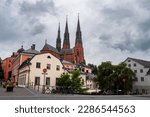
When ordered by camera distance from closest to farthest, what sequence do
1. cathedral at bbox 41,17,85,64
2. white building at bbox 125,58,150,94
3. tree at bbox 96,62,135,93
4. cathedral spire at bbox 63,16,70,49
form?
tree at bbox 96,62,135,93 → white building at bbox 125,58,150,94 → cathedral at bbox 41,17,85,64 → cathedral spire at bbox 63,16,70,49

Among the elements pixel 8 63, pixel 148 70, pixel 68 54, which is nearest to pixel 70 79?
pixel 148 70

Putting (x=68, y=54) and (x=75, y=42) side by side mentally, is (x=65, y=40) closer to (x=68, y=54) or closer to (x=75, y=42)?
(x=75, y=42)

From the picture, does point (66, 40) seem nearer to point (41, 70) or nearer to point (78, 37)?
point (78, 37)

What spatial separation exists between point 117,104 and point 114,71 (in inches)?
2028

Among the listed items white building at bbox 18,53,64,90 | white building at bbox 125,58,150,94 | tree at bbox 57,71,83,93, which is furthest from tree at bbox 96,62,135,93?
white building at bbox 18,53,64,90

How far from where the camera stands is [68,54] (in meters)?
111

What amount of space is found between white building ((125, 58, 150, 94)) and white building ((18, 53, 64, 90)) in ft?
88.3

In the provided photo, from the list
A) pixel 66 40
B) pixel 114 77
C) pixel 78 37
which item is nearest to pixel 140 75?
pixel 114 77

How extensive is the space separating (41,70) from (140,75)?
107 feet

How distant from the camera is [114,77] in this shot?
58.0 metres

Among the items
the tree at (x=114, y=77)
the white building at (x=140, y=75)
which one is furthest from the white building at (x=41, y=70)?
the white building at (x=140, y=75)

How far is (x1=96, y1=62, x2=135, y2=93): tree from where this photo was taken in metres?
57.8

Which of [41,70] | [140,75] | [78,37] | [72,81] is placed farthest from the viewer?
[78,37]

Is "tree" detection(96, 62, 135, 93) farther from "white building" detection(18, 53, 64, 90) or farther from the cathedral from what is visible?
the cathedral
